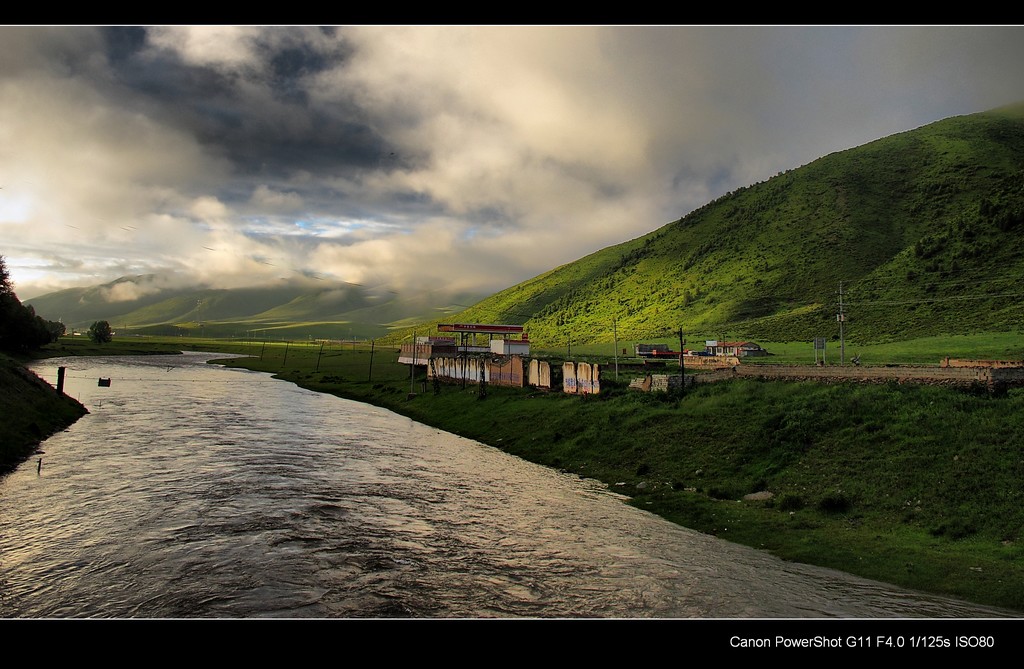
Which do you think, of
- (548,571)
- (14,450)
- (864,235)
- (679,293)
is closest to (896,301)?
(864,235)

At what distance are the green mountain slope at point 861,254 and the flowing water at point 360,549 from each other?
64.5 metres

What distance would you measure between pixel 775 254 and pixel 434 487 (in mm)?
139657

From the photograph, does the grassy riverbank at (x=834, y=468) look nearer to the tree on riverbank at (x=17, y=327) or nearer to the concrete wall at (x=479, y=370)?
the concrete wall at (x=479, y=370)

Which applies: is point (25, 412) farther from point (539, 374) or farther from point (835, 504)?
point (835, 504)

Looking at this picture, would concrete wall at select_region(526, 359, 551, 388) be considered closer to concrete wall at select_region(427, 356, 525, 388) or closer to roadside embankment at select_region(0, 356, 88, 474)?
concrete wall at select_region(427, 356, 525, 388)

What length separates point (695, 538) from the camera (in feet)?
75.3

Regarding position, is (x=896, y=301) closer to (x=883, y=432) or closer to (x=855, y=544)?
(x=883, y=432)

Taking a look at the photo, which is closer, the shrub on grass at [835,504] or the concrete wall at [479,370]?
the shrub on grass at [835,504]

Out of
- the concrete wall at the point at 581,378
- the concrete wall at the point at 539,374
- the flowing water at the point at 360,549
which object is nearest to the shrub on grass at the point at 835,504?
the flowing water at the point at 360,549

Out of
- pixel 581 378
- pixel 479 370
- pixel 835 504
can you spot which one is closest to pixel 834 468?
pixel 835 504

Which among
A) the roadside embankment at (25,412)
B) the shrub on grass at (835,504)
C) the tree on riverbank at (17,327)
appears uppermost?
the tree on riverbank at (17,327)

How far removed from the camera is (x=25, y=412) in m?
43.6

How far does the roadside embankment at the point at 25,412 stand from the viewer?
35359mm

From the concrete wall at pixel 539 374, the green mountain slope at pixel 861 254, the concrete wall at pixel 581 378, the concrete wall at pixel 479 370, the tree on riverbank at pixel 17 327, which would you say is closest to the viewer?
the concrete wall at pixel 581 378
